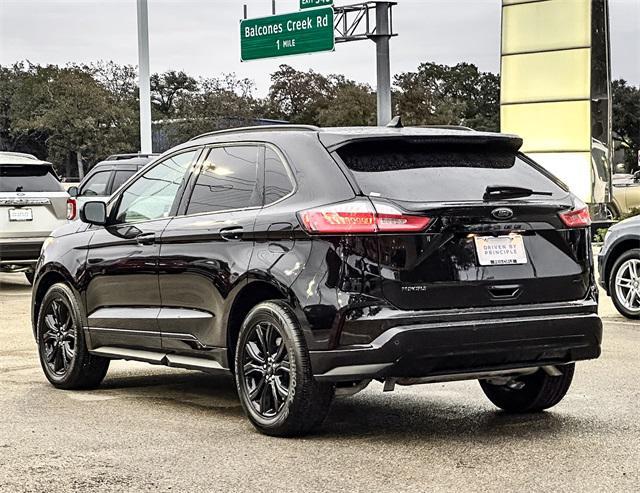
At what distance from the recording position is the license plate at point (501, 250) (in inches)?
265

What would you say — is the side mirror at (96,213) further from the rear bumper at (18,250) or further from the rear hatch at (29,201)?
the rear hatch at (29,201)

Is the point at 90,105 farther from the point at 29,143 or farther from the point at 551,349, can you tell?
the point at 551,349

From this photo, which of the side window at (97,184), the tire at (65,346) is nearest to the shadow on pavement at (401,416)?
the tire at (65,346)

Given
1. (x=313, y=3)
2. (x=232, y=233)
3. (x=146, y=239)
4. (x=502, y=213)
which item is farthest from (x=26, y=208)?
(x=313, y=3)

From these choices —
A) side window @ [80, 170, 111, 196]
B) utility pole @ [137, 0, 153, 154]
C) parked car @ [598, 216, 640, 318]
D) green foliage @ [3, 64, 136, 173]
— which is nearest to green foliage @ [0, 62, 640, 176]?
green foliage @ [3, 64, 136, 173]

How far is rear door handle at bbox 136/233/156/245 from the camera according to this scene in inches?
318

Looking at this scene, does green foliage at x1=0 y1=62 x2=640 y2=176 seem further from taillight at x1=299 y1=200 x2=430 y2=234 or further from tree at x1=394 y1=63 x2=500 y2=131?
taillight at x1=299 y1=200 x2=430 y2=234

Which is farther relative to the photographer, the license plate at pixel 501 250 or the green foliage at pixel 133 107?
the green foliage at pixel 133 107

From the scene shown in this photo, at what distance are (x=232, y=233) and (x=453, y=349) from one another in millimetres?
1538

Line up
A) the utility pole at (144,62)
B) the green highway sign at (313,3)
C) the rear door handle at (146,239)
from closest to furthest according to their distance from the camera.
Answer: the rear door handle at (146,239) < the utility pole at (144,62) < the green highway sign at (313,3)

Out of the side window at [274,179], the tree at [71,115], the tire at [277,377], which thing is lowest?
the tire at [277,377]

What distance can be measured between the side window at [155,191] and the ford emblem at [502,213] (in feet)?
7.28

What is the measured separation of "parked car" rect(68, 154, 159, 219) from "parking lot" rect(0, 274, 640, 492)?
10.3 metres

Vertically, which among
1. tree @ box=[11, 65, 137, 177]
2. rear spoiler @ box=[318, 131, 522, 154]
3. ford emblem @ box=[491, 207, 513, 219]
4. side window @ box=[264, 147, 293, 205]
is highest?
→ tree @ box=[11, 65, 137, 177]
